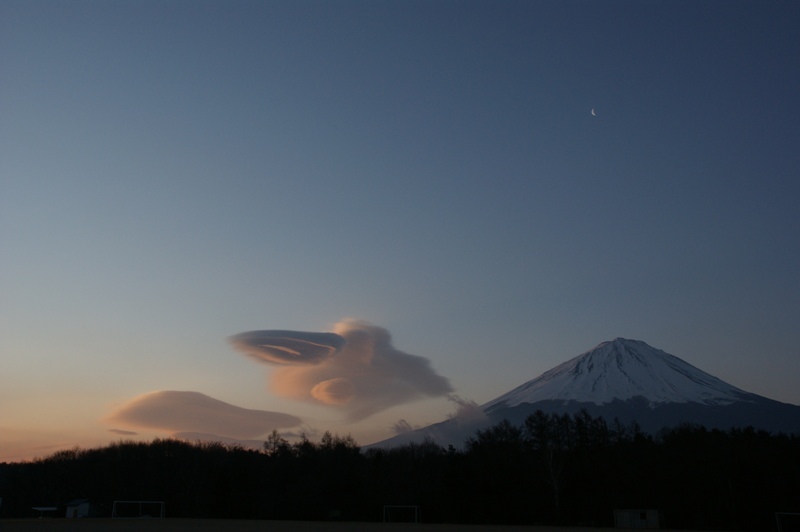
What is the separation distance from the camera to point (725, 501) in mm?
63750

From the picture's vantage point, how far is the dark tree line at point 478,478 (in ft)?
214

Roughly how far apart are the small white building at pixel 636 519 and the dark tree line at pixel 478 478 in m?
7.71

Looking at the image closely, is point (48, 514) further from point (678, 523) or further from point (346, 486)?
point (678, 523)

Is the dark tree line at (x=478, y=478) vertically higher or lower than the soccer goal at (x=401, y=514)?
higher

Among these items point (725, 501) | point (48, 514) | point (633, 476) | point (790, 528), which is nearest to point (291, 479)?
point (48, 514)

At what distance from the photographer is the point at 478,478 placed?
74688mm

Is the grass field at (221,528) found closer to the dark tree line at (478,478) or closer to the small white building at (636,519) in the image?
the small white building at (636,519)

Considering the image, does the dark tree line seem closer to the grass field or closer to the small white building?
the small white building

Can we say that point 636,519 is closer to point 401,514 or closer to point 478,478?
point 478,478

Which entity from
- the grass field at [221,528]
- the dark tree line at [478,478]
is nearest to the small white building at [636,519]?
the grass field at [221,528]

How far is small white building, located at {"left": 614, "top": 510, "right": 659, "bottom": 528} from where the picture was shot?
56772 millimetres

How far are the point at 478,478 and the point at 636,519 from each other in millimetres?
19911

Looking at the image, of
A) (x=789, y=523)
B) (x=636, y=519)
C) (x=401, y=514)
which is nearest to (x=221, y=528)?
(x=636, y=519)

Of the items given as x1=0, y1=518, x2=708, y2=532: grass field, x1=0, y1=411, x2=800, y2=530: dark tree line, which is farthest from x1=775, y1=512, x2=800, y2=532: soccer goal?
x1=0, y1=518, x2=708, y2=532: grass field
